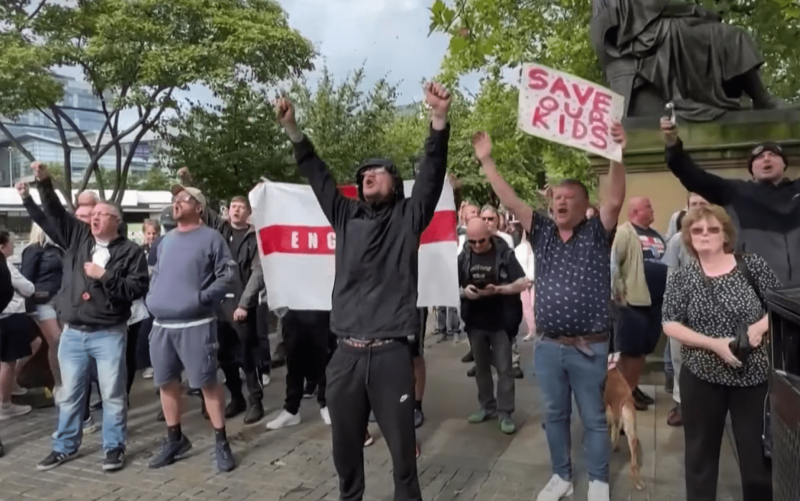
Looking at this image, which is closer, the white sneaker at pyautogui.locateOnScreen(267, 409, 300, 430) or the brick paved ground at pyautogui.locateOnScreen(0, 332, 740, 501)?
the brick paved ground at pyautogui.locateOnScreen(0, 332, 740, 501)

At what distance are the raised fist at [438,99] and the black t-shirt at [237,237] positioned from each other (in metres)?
3.63

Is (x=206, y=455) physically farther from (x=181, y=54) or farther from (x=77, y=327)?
(x=181, y=54)

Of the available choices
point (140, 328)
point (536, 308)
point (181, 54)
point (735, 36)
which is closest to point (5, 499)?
point (140, 328)

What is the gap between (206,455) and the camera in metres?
5.70

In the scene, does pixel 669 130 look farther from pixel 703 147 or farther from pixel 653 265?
pixel 703 147

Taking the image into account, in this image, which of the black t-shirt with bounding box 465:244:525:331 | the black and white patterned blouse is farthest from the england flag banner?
the black and white patterned blouse

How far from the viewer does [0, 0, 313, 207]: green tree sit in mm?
19750

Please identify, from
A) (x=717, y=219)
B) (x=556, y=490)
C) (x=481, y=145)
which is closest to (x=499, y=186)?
(x=481, y=145)

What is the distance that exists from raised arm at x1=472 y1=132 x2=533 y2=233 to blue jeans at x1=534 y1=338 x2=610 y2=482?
73 centimetres

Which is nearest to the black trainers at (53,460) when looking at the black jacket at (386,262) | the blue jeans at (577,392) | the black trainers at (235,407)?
the black trainers at (235,407)

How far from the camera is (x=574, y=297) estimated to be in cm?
425

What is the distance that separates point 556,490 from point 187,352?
2624mm

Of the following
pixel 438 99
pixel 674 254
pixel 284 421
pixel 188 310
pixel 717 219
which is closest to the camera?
pixel 717 219

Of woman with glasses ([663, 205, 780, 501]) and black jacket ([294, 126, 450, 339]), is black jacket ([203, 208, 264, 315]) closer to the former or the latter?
black jacket ([294, 126, 450, 339])
